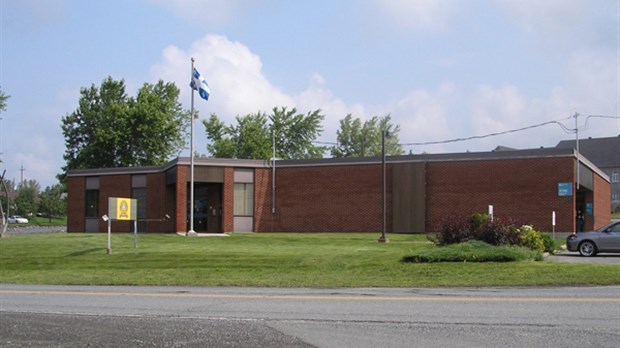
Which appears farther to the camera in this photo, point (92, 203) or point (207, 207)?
point (92, 203)

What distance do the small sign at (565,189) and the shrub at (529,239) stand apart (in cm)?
1237

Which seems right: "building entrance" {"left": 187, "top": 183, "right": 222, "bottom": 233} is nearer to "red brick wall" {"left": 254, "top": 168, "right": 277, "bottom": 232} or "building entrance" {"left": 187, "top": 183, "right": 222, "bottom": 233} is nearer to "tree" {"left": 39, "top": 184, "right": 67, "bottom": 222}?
"red brick wall" {"left": 254, "top": 168, "right": 277, "bottom": 232}

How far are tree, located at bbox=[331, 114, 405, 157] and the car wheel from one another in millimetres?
54132

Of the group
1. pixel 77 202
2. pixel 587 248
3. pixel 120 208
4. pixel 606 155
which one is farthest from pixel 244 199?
pixel 606 155

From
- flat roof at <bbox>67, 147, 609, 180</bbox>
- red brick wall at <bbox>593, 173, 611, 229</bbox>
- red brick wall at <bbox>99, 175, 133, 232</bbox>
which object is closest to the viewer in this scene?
flat roof at <bbox>67, 147, 609, 180</bbox>

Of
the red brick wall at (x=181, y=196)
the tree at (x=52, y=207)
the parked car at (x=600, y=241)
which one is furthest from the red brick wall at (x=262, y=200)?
the tree at (x=52, y=207)

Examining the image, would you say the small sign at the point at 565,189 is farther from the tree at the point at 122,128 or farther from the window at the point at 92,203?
the tree at the point at 122,128

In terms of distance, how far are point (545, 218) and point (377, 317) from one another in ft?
85.4

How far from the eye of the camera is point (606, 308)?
35.9 ft

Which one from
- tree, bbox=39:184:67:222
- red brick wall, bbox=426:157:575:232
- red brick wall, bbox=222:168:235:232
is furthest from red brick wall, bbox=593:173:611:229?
tree, bbox=39:184:67:222

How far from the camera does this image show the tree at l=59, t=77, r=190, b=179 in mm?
61375

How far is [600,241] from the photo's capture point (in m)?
Result: 24.1

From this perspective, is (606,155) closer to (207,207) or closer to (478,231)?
(207,207)

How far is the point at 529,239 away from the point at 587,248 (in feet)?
14.2
